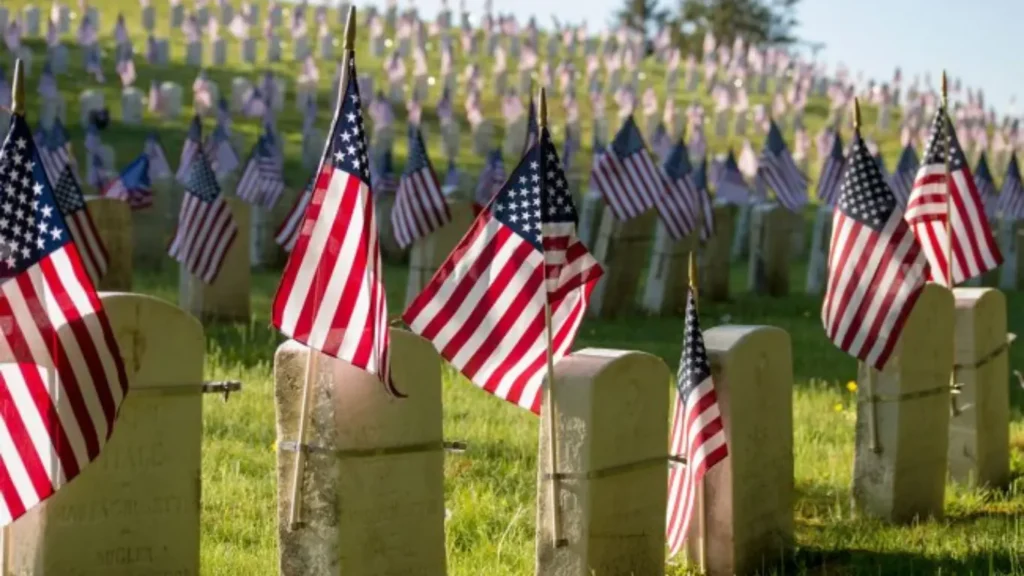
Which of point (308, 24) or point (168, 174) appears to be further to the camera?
point (308, 24)

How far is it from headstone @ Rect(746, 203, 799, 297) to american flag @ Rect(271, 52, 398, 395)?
1800 cm

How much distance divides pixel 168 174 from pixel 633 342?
32.4 feet

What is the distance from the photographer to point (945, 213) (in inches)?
519

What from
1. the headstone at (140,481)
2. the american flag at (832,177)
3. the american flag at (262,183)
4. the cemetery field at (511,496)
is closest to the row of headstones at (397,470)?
the headstone at (140,481)

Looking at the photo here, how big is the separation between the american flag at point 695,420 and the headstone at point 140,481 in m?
2.31

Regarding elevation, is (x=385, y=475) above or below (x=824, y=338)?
above

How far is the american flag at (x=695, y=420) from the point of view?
28.8ft

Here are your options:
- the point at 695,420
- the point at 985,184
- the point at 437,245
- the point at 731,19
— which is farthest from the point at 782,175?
the point at 731,19

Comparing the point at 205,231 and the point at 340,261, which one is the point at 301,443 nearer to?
the point at 340,261

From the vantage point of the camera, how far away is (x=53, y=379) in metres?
6.94

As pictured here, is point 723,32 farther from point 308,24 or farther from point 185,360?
point 185,360

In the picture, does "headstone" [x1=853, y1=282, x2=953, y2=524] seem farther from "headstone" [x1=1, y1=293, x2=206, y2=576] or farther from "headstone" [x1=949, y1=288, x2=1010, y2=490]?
"headstone" [x1=1, y1=293, x2=206, y2=576]

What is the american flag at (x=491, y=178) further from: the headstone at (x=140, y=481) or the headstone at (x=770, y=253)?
the headstone at (x=140, y=481)

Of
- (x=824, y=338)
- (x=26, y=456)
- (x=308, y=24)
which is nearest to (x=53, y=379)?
(x=26, y=456)
